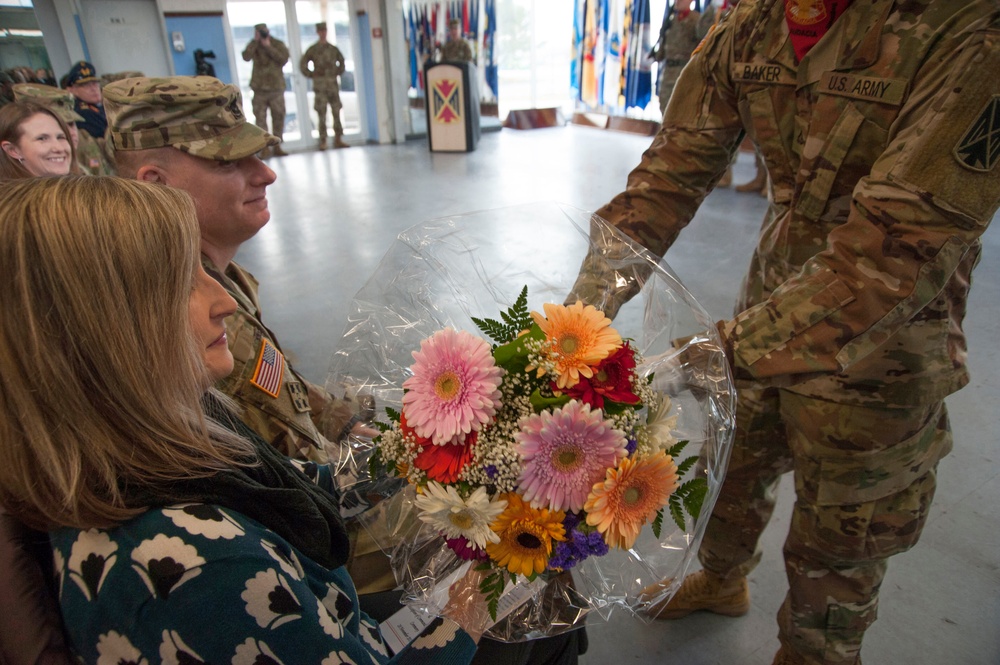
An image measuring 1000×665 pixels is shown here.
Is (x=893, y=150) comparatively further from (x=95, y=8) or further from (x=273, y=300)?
(x=95, y=8)

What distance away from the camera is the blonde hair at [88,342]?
728 mm

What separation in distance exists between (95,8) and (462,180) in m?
5.68

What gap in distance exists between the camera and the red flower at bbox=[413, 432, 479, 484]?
82cm

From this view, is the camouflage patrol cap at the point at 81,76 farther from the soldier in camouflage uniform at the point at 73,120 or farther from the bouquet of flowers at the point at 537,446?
the bouquet of flowers at the point at 537,446

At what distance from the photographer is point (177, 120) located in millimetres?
1445

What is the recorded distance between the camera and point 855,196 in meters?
1.12

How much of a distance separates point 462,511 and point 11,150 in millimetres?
3217

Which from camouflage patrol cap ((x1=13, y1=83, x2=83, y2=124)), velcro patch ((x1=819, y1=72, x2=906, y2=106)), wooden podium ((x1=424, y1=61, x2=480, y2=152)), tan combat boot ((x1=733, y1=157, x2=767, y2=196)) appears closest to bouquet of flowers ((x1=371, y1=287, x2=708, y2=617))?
velcro patch ((x1=819, y1=72, x2=906, y2=106))

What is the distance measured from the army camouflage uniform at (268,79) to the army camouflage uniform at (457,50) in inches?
99.0

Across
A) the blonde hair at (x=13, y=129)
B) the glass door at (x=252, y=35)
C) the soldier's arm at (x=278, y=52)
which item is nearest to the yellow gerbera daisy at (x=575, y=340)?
the blonde hair at (x=13, y=129)

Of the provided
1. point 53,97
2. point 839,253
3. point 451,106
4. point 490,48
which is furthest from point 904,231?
point 490,48

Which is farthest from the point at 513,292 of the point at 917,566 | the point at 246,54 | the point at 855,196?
the point at 246,54

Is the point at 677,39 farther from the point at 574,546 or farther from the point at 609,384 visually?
the point at 574,546

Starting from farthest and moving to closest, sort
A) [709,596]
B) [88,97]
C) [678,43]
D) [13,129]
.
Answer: [678,43], [88,97], [13,129], [709,596]
